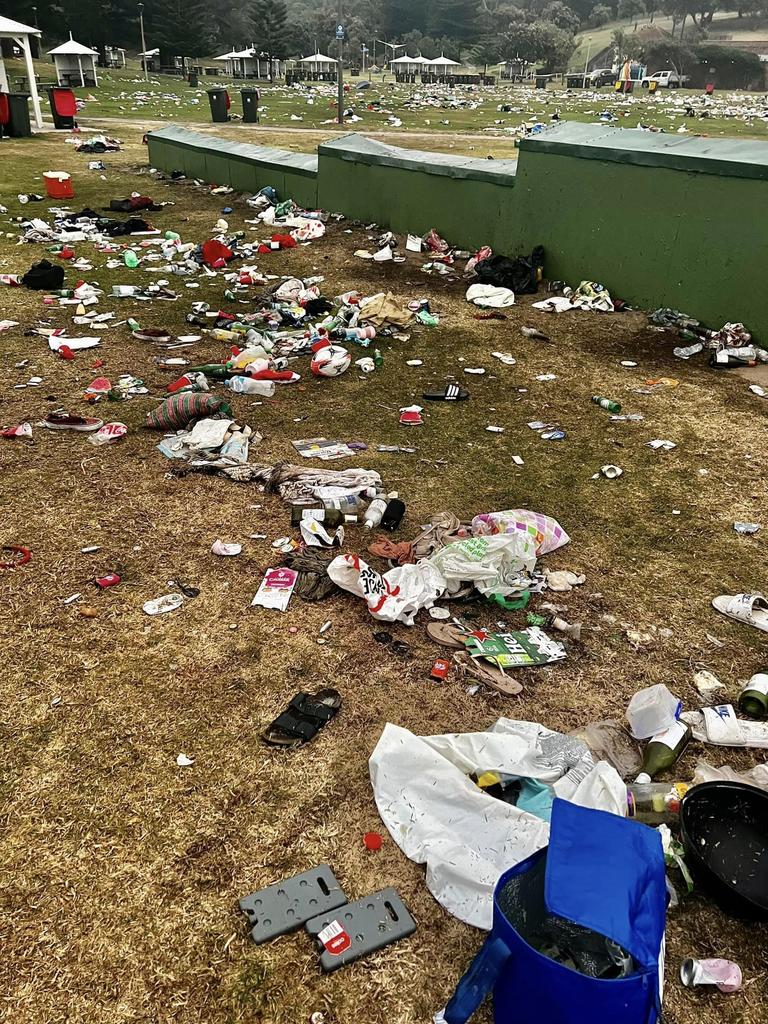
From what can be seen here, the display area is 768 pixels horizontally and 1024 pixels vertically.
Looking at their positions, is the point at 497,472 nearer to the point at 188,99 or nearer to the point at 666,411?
the point at 666,411

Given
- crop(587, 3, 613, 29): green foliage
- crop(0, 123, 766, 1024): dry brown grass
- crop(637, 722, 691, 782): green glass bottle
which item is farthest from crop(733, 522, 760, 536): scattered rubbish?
crop(587, 3, 613, 29): green foliage

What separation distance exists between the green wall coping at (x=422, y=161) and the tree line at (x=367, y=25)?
4910 cm

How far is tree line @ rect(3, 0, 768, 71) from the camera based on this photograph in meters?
51.2

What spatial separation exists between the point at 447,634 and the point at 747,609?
4.81 ft

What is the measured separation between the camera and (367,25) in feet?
274

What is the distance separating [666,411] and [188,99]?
114 ft

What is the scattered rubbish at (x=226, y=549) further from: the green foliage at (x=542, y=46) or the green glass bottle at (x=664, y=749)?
the green foliage at (x=542, y=46)

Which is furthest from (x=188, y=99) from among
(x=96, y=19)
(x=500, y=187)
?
(x=500, y=187)

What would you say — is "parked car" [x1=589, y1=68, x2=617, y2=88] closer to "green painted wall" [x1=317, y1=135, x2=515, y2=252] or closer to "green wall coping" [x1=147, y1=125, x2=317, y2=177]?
"green wall coping" [x1=147, y1=125, x2=317, y2=177]

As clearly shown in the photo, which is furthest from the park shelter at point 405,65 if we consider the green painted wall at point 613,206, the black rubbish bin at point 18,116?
the green painted wall at point 613,206

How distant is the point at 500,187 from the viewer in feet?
28.6

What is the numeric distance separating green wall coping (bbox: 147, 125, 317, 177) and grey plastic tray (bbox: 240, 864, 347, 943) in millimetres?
11242

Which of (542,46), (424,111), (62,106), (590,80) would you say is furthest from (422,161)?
(542,46)

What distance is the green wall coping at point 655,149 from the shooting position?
6547 millimetres
